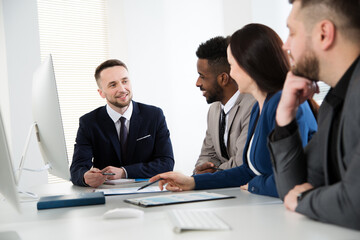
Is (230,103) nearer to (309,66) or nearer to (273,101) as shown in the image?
(273,101)

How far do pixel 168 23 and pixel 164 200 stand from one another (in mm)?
4553

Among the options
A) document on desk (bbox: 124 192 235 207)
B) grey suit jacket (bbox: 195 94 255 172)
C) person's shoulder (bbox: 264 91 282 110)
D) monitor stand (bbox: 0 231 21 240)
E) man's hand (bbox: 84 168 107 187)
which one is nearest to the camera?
monitor stand (bbox: 0 231 21 240)

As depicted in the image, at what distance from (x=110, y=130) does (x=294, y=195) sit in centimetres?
207

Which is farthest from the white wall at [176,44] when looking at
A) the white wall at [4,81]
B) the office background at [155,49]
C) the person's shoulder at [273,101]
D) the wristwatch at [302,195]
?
the wristwatch at [302,195]

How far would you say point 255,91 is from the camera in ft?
7.22

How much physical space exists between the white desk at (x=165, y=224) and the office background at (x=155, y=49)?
11.1 feet

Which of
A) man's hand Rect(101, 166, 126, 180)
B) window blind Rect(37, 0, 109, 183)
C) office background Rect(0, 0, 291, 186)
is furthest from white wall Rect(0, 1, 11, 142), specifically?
man's hand Rect(101, 166, 126, 180)

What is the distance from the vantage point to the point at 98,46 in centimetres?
583

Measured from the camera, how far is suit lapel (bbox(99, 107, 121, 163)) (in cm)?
315

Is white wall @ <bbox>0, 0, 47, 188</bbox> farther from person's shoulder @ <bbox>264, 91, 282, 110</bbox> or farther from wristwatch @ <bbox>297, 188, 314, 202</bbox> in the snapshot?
wristwatch @ <bbox>297, 188, 314, 202</bbox>

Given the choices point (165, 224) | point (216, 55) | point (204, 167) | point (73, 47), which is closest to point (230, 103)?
point (216, 55)

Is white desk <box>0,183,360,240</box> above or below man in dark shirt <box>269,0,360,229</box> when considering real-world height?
below

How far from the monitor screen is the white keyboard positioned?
0.86 metres

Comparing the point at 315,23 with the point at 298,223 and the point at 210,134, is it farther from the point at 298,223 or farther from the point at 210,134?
the point at 210,134
